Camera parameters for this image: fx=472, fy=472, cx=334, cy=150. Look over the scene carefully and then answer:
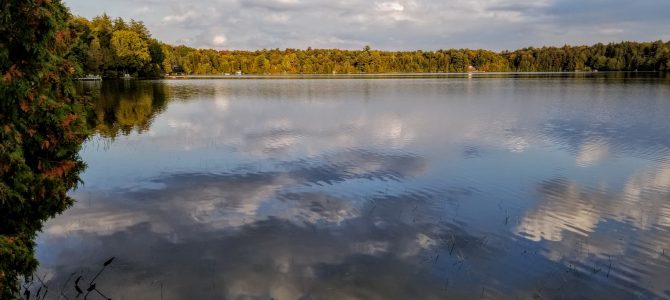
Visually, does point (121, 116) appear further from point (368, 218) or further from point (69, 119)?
point (69, 119)

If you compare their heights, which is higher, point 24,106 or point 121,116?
point 24,106

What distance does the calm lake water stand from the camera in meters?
9.88

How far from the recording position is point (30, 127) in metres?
7.95

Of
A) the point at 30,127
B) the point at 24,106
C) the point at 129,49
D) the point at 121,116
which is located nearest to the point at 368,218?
the point at 30,127

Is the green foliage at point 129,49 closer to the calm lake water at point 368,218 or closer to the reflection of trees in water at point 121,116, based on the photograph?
the reflection of trees in water at point 121,116

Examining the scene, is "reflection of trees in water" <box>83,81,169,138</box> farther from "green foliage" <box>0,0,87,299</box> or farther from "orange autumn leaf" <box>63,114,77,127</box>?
"green foliage" <box>0,0,87,299</box>

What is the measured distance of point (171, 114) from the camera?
42062mm

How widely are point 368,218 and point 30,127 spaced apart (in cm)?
887

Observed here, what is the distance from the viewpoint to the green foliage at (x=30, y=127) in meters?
7.12

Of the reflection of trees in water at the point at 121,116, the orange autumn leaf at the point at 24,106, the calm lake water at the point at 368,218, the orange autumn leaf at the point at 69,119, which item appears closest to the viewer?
the orange autumn leaf at the point at 24,106

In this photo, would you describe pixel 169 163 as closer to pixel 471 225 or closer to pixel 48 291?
pixel 48 291

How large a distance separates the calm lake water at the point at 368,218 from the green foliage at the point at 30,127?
1948mm

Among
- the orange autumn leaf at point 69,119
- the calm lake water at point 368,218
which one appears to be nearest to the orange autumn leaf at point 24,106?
the orange autumn leaf at point 69,119

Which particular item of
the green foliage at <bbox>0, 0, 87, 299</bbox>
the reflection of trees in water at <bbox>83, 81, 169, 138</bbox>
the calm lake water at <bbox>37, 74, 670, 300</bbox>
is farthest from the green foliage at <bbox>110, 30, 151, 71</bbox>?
the green foliage at <bbox>0, 0, 87, 299</bbox>
